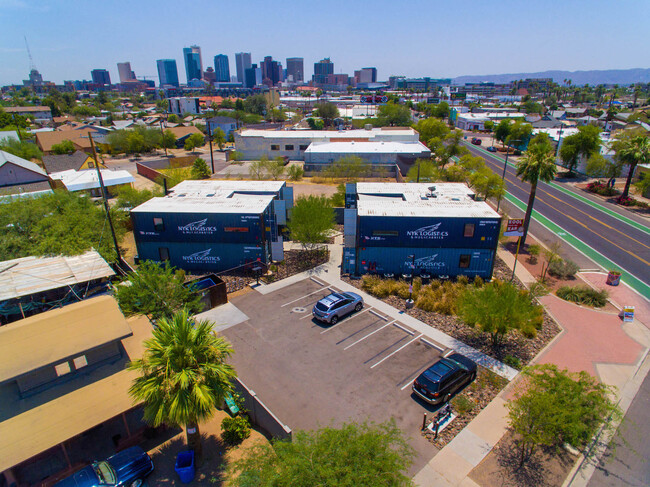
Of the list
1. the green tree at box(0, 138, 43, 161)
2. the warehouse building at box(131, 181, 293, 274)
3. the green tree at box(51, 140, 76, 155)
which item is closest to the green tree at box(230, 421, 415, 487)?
the warehouse building at box(131, 181, 293, 274)

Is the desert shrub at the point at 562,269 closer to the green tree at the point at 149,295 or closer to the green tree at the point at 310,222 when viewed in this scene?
the green tree at the point at 310,222

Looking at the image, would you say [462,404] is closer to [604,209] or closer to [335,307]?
[335,307]

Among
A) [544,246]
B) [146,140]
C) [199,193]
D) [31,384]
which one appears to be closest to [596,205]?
[544,246]

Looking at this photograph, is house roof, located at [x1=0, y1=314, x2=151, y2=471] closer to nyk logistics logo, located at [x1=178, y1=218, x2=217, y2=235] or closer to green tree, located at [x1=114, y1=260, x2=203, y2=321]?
green tree, located at [x1=114, y1=260, x2=203, y2=321]

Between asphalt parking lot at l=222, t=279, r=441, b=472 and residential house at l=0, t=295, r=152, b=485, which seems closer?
residential house at l=0, t=295, r=152, b=485

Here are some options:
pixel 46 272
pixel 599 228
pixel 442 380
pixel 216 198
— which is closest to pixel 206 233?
pixel 216 198

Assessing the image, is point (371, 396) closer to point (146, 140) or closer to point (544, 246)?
point (544, 246)
